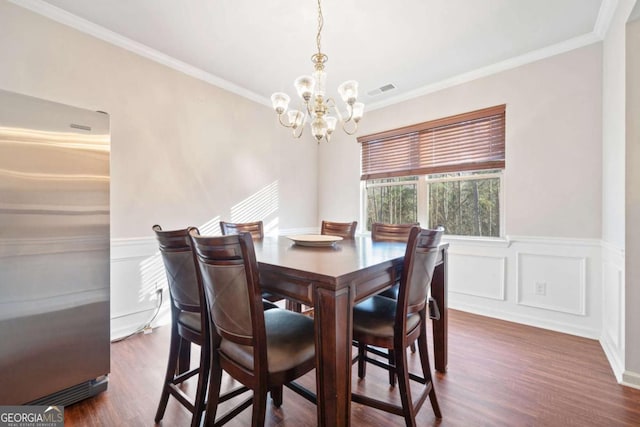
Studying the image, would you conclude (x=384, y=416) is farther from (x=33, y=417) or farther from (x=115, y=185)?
(x=115, y=185)

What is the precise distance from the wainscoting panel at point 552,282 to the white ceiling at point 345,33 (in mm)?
2001

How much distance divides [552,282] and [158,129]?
13.6 ft

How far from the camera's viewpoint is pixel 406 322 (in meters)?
1.39

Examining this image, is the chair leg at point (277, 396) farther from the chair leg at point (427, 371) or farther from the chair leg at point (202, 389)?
the chair leg at point (427, 371)

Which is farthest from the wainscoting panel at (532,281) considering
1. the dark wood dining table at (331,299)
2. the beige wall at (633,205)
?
the dark wood dining table at (331,299)

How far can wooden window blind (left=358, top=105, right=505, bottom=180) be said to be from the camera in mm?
3096

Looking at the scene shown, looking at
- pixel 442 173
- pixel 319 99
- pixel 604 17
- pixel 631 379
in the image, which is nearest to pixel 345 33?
pixel 319 99

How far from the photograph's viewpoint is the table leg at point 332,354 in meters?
1.06

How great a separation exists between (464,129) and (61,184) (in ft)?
12.0

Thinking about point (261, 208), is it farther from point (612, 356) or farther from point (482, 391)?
point (612, 356)

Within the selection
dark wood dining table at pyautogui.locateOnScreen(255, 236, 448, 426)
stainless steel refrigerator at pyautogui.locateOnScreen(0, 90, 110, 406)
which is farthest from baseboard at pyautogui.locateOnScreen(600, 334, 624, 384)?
stainless steel refrigerator at pyautogui.locateOnScreen(0, 90, 110, 406)

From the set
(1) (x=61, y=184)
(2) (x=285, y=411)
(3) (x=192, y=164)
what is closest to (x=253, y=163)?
(3) (x=192, y=164)

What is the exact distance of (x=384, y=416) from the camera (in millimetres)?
1575

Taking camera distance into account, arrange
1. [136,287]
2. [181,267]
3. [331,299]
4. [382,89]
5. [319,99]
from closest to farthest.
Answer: [331,299] → [181,267] → [319,99] → [136,287] → [382,89]
